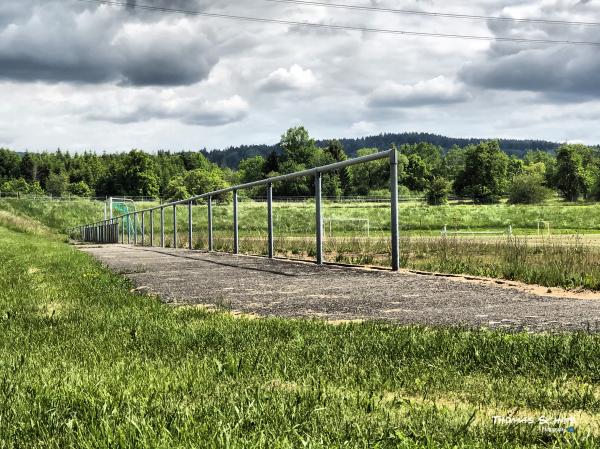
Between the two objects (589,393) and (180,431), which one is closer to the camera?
(180,431)

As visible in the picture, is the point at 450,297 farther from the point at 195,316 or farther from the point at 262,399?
the point at 262,399

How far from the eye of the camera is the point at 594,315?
5004mm

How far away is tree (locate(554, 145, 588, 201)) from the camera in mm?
115562

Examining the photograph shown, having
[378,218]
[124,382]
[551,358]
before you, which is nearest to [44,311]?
[124,382]

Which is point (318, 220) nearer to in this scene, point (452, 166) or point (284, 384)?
point (284, 384)

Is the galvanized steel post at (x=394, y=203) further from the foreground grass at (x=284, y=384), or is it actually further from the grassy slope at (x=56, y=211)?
the grassy slope at (x=56, y=211)

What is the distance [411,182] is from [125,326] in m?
143

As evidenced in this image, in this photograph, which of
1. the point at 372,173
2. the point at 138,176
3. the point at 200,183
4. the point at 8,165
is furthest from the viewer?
the point at 8,165

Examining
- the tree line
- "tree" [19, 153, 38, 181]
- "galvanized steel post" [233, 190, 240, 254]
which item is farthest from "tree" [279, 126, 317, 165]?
"galvanized steel post" [233, 190, 240, 254]

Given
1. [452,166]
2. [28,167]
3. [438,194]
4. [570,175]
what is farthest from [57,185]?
[570,175]

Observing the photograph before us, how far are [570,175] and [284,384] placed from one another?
121m

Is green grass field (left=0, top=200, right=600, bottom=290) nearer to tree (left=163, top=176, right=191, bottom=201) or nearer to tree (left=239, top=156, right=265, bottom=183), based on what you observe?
tree (left=163, top=176, right=191, bottom=201)

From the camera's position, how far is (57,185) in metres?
163

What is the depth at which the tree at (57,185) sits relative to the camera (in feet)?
531
